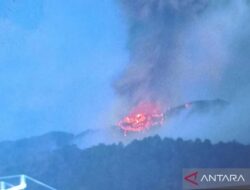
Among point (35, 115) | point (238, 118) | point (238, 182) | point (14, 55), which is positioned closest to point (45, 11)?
point (14, 55)

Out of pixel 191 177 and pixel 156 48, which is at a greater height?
pixel 156 48

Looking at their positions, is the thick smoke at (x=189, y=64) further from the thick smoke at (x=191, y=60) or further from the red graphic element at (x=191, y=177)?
the red graphic element at (x=191, y=177)

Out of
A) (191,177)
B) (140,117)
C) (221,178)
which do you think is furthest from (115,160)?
(221,178)

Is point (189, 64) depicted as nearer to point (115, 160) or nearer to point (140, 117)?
point (140, 117)

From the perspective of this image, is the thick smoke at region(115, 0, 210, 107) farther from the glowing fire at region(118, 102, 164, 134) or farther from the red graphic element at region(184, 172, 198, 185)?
the red graphic element at region(184, 172, 198, 185)

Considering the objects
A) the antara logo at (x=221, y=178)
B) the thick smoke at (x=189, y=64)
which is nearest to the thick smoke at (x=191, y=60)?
the thick smoke at (x=189, y=64)

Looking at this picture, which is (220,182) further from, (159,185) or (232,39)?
(232,39)
